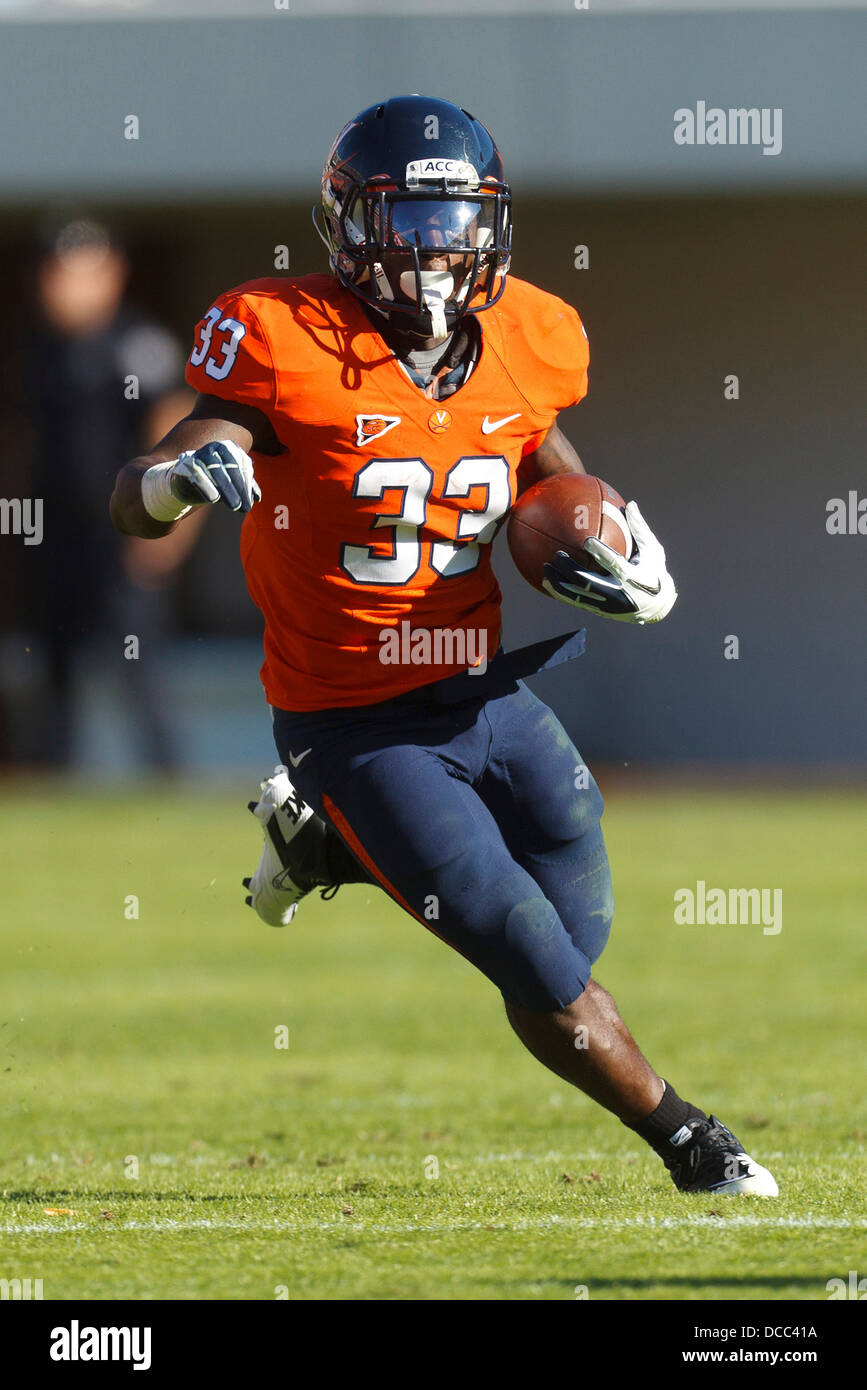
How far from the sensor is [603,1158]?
446 centimetres

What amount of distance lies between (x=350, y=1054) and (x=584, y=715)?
291 inches

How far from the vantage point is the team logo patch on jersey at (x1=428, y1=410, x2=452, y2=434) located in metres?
3.78

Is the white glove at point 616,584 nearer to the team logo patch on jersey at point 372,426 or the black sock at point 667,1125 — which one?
the team logo patch on jersey at point 372,426

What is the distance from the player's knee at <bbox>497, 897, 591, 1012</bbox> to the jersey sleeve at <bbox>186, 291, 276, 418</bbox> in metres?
1.06

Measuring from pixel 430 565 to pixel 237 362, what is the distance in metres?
0.55

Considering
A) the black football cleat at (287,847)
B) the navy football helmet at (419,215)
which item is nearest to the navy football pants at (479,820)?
the black football cleat at (287,847)
